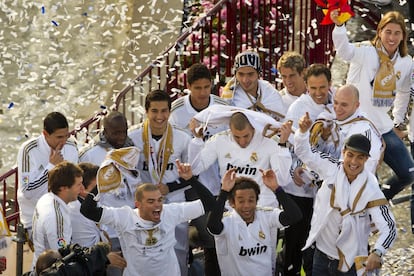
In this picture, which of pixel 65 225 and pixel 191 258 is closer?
pixel 65 225

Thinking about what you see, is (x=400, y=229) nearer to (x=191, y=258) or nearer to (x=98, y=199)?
(x=191, y=258)

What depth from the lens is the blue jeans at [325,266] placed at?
421 inches

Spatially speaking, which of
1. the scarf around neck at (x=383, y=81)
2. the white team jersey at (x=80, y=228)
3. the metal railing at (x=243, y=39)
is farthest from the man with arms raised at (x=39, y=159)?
the scarf around neck at (x=383, y=81)

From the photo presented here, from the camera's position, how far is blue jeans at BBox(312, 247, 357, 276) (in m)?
10.7

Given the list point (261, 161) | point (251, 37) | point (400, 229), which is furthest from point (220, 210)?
point (251, 37)

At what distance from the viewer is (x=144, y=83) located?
15844 mm

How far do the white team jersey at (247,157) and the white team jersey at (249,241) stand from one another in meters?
0.45

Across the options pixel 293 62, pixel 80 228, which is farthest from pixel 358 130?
pixel 80 228

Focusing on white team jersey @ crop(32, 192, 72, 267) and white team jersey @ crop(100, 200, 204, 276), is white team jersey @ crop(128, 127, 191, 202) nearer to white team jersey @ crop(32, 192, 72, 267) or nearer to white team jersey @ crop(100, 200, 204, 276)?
white team jersey @ crop(100, 200, 204, 276)

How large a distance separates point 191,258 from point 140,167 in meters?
1.02

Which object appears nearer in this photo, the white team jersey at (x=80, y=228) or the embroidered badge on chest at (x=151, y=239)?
the embroidered badge on chest at (x=151, y=239)

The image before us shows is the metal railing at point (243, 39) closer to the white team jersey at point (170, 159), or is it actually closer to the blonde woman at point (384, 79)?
the blonde woman at point (384, 79)

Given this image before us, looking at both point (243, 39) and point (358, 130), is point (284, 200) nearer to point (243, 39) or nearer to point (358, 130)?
point (358, 130)

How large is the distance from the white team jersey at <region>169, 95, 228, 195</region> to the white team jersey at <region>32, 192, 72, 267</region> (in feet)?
5.11
